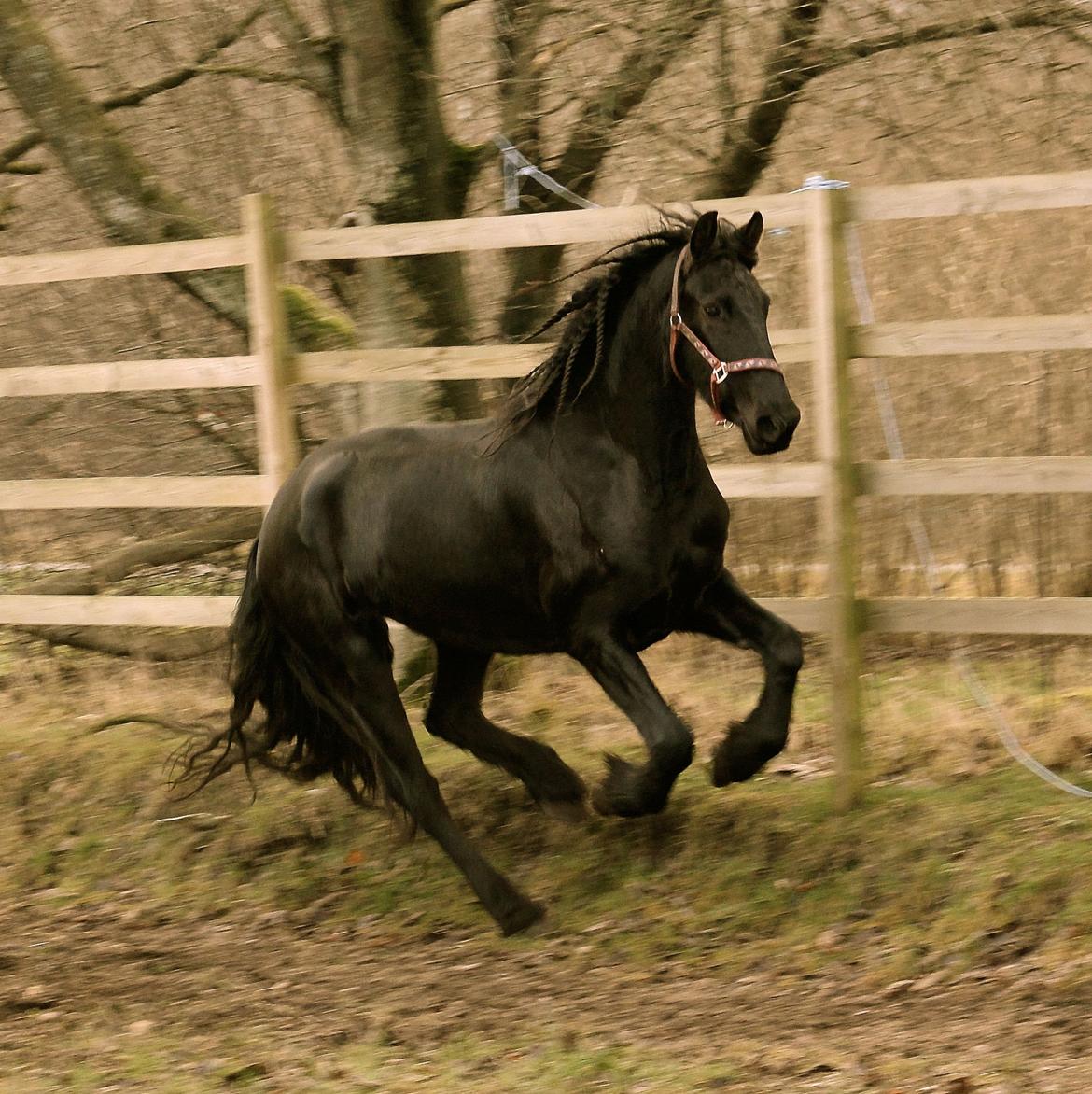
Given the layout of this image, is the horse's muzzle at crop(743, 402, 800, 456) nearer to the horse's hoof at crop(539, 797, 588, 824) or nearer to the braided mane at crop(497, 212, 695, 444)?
the braided mane at crop(497, 212, 695, 444)

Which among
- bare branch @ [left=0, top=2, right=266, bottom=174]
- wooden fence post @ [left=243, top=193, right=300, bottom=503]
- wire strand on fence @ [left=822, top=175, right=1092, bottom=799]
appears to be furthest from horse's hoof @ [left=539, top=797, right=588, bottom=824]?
bare branch @ [left=0, top=2, right=266, bottom=174]

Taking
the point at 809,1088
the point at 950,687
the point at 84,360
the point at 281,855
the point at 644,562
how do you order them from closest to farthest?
the point at 809,1088 → the point at 644,562 → the point at 281,855 → the point at 950,687 → the point at 84,360

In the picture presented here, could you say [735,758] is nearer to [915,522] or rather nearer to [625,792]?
[625,792]

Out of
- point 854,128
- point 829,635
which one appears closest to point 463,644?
point 829,635

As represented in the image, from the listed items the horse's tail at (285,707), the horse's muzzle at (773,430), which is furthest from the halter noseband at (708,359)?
the horse's tail at (285,707)

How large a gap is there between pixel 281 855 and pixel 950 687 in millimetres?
2840

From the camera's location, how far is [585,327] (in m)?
5.08

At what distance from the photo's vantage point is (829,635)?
17.7ft

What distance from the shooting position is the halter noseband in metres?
4.56

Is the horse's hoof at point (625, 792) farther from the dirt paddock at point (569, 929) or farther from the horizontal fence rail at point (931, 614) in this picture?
the horizontal fence rail at point (931, 614)

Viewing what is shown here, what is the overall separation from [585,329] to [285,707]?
1.87 metres

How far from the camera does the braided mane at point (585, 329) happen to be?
503 cm

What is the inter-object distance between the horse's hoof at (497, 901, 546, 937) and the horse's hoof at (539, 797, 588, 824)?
38 centimetres

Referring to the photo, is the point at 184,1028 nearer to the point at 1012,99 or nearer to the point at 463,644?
the point at 463,644
